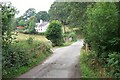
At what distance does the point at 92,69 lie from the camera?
16719 millimetres

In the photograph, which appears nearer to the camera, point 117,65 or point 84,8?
point 117,65

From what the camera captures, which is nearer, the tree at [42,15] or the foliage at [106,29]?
the foliage at [106,29]

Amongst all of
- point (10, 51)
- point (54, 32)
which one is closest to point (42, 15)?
point (54, 32)

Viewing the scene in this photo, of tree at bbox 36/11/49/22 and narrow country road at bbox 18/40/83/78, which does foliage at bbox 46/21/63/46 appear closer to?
narrow country road at bbox 18/40/83/78

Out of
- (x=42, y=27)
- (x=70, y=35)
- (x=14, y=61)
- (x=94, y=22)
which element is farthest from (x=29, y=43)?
(x=42, y=27)

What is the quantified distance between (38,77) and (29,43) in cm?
1000

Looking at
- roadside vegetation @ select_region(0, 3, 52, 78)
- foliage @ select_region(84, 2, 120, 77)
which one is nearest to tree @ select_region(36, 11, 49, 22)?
roadside vegetation @ select_region(0, 3, 52, 78)

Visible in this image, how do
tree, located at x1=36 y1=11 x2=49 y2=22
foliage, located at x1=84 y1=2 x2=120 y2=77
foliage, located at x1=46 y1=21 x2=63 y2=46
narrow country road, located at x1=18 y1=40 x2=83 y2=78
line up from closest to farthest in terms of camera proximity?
foliage, located at x1=84 y1=2 x2=120 y2=77 < narrow country road, located at x1=18 y1=40 x2=83 y2=78 < foliage, located at x1=46 y1=21 x2=63 y2=46 < tree, located at x1=36 y1=11 x2=49 y2=22

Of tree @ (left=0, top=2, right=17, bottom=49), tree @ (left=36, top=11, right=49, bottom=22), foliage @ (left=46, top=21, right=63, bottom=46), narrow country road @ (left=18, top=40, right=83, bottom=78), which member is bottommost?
narrow country road @ (left=18, top=40, right=83, bottom=78)

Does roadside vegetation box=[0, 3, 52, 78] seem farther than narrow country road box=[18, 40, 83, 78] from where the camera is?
No

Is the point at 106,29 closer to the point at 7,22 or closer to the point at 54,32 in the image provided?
the point at 7,22

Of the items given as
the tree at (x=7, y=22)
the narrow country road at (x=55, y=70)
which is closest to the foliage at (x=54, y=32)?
the narrow country road at (x=55, y=70)

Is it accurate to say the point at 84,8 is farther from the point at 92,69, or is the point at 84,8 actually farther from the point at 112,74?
the point at 112,74

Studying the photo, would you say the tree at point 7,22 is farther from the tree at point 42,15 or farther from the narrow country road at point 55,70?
the tree at point 42,15
